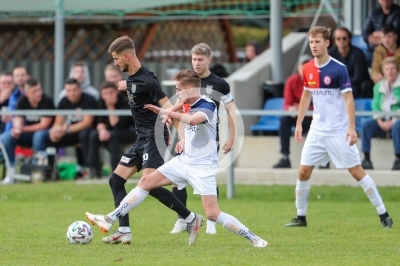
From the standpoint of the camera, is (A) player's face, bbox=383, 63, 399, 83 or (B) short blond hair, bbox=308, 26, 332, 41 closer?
(B) short blond hair, bbox=308, 26, 332, 41

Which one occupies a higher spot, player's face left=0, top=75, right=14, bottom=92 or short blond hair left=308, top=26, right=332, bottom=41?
short blond hair left=308, top=26, right=332, bottom=41

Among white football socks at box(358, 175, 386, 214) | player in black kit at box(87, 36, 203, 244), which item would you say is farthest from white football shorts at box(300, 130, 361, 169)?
A: player in black kit at box(87, 36, 203, 244)

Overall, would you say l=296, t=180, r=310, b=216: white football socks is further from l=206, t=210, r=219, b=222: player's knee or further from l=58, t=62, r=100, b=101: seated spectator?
l=58, t=62, r=100, b=101: seated spectator

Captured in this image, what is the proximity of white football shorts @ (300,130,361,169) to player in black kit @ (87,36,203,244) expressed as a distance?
78.5 inches

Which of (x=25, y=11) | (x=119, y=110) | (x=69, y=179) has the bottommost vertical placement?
(x=69, y=179)

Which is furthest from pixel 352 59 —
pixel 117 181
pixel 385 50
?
pixel 117 181

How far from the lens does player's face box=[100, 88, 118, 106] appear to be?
17.5 metres

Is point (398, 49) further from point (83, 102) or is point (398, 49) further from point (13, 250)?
point (13, 250)

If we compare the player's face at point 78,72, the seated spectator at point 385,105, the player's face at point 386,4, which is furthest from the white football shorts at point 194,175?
the player's face at point 386,4

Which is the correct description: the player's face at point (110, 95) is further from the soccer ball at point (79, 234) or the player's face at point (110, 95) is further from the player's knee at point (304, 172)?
the soccer ball at point (79, 234)

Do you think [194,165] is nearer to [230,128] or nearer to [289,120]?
[230,128]

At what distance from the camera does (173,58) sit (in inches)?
1242

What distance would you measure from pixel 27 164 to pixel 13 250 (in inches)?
333

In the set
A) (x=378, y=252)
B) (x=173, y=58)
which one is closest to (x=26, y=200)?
(x=378, y=252)
